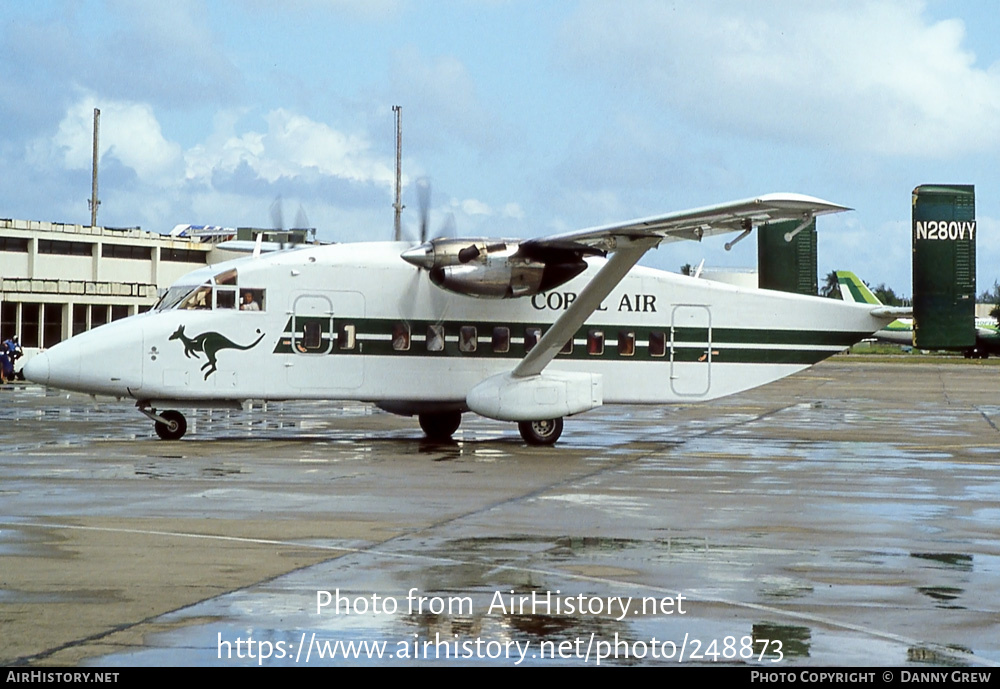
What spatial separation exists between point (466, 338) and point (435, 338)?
1.85 ft

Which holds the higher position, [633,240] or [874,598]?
[633,240]

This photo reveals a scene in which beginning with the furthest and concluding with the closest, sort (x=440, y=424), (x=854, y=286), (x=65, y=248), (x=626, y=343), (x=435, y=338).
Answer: (x=854, y=286)
(x=65, y=248)
(x=440, y=424)
(x=626, y=343)
(x=435, y=338)

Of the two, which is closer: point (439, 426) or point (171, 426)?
point (171, 426)

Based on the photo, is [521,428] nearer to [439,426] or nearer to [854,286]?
[439,426]

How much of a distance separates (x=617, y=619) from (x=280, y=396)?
14504 millimetres

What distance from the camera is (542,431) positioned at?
2266 centimetres

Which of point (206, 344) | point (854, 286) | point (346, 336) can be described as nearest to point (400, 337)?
point (346, 336)

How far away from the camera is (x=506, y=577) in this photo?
9547 mm

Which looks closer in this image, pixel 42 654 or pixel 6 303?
pixel 42 654

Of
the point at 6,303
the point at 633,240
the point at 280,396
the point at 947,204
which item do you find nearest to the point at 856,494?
the point at 633,240

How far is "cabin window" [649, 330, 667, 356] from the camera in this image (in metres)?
23.4

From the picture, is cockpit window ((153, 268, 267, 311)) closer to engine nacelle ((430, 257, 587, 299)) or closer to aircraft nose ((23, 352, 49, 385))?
aircraft nose ((23, 352, 49, 385))
